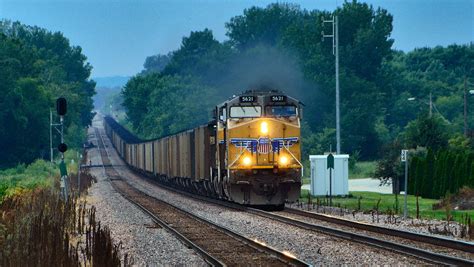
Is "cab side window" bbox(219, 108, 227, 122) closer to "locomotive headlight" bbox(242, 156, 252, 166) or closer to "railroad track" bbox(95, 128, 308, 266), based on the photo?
"locomotive headlight" bbox(242, 156, 252, 166)

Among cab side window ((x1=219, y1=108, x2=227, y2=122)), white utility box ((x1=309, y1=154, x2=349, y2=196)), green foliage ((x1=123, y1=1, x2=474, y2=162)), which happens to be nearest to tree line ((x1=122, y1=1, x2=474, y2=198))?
green foliage ((x1=123, y1=1, x2=474, y2=162))

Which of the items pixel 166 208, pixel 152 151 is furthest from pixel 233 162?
pixel 152 151

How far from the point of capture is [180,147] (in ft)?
178

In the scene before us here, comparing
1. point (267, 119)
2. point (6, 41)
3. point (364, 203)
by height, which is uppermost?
point (6, 41)

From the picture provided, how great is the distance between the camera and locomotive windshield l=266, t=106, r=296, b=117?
3475 cm

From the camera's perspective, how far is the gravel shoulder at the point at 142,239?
20156 millimetres

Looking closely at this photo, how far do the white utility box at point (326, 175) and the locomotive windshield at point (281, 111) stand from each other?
1115cm

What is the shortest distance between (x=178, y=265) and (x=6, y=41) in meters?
111

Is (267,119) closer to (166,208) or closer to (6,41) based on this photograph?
(166,208)

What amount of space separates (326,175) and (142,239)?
73.4 feet

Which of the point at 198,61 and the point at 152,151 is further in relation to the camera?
the point at 198,61

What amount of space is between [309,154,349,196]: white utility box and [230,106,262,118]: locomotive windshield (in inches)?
459

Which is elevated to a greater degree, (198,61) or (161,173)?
(198,61)

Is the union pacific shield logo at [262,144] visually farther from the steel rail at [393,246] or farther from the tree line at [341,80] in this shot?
the tree line at [341,80]
